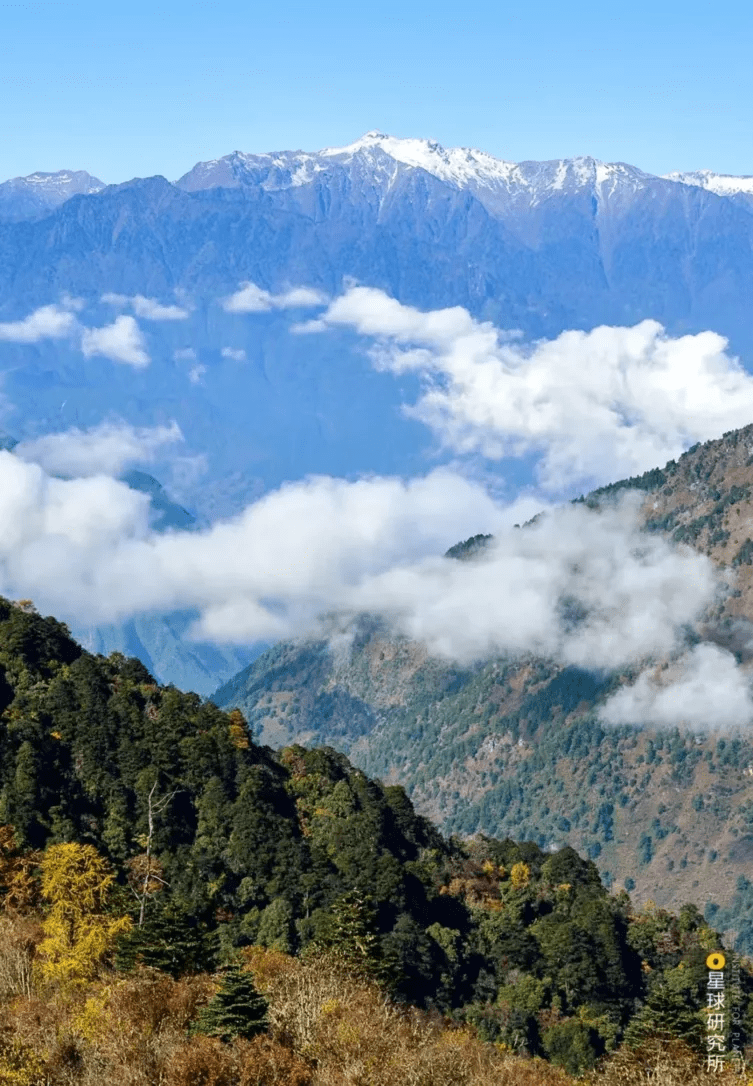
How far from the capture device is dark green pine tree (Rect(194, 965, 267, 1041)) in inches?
2244

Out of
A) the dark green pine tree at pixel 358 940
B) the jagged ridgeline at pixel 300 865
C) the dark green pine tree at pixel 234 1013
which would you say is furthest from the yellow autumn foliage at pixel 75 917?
the dark green pine tree at pixel 234 1013

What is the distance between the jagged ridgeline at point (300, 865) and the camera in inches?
3964

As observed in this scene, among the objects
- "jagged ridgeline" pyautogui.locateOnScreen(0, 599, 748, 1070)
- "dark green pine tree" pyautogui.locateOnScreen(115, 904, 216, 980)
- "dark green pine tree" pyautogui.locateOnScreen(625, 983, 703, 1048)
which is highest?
"jagged ridgeline" pyautogui.locateOnScreen(0, 599, 748, 1070)

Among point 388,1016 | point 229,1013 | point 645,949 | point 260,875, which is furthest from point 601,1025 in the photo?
point 229,1013

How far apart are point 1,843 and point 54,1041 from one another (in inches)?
1764

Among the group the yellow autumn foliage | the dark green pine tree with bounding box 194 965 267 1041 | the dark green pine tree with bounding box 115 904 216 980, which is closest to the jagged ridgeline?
the yellow autumn foliage

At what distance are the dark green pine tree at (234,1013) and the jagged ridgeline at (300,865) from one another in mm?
26715

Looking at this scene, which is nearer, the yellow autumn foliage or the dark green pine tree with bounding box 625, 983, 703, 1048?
the dark green pine tree with bounding box 625, 983, 703, 1048

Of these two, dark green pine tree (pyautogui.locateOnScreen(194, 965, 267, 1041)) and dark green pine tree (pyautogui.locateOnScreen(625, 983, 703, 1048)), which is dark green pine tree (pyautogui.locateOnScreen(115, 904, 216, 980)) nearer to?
dark green pine tree (pyautogui.locateOnScreen(194, 965, 267, 1041))

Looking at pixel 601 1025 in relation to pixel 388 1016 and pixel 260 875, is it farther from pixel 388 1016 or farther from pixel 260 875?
pixel 388 1016

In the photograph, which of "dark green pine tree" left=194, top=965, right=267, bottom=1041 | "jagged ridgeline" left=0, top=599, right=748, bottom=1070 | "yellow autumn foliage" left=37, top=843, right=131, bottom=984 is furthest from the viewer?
"jagged ridgeline" left=0, top=599, right=748, bottom=1070

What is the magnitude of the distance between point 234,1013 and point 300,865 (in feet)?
162

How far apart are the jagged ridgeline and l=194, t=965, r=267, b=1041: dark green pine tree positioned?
87.6 ft

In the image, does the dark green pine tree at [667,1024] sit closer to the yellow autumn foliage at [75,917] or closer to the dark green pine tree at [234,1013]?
the dark green pine tree at [234,1013]
